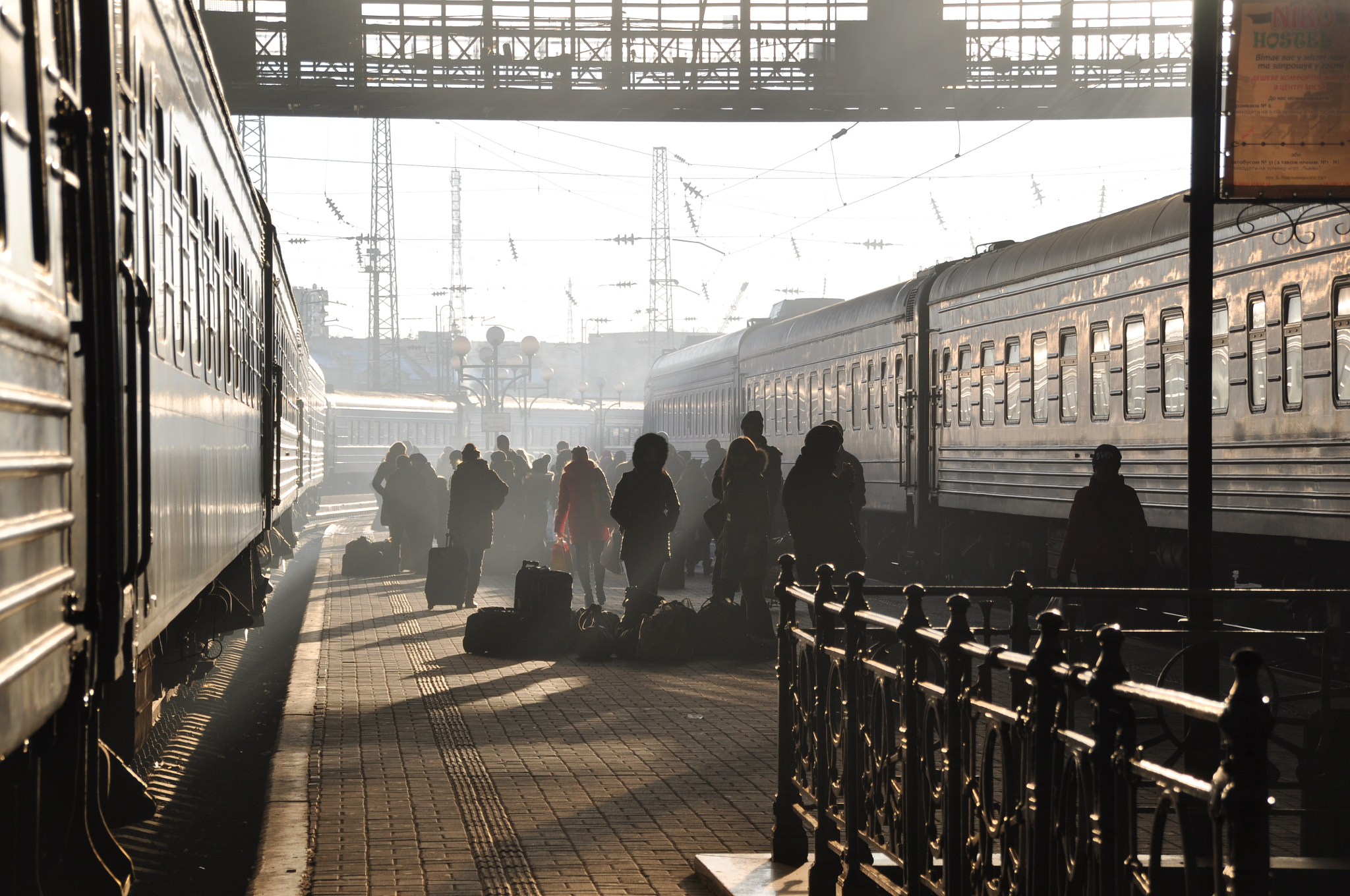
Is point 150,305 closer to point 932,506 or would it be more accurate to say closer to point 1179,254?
point 1179,254

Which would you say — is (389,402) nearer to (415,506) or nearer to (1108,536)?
(415,506)

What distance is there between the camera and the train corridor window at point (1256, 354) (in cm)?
1195

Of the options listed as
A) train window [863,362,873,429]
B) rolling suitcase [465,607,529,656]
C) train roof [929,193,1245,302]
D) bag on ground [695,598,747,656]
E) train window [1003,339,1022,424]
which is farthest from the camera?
train window [863,362,873,429]

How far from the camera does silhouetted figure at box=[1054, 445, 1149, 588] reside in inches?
435

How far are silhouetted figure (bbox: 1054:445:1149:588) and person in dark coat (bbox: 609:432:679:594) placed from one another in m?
3.69

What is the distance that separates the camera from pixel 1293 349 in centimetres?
1155

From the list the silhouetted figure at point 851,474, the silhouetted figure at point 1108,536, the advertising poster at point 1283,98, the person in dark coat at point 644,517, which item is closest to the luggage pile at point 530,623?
the person in dark coat at point 644,517

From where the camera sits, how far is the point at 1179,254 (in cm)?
1327

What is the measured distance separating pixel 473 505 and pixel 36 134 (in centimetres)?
1459

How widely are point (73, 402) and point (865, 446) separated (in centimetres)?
1880

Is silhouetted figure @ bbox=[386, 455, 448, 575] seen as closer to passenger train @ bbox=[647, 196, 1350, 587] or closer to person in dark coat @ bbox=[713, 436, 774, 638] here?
passenger train @ bbox=[647, 196, 1350, 587]

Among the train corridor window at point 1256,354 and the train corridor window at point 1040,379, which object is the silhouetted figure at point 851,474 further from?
the train corridor window at point 1256,354

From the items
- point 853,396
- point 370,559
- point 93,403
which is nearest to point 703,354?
point 853,396

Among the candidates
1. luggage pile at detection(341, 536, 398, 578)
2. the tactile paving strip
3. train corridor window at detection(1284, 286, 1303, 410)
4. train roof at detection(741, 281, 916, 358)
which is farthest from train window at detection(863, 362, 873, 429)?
the tactile paving strip
